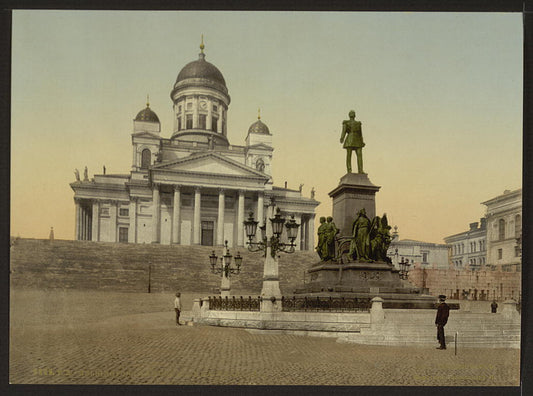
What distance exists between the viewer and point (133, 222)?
56.1 m

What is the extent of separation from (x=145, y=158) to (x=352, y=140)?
45290mm

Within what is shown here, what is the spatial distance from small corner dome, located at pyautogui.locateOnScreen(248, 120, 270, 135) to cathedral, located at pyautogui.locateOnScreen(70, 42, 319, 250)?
206 mm

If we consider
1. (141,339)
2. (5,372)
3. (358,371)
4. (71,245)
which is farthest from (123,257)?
(358,371)

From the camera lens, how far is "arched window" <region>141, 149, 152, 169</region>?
193ft

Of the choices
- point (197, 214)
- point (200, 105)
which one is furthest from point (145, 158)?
point (200, 105)

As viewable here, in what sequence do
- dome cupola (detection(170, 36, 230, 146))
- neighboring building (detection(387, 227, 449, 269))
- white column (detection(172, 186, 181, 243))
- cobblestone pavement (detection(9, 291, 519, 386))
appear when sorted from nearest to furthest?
cobblestone pavement (detection(9, 291, 519, 386)) → neighboring building (detection(387, 227, 449, 269)) → white column (detection(172, 186, 181, 243)) → dome cupola (detection(170, 36, 230, 146))

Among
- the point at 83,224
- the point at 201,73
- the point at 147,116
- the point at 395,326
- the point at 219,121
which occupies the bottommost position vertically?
the point at 395,326

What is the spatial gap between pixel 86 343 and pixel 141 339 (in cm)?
157

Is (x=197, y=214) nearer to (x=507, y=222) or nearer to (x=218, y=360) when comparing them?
(x=507, y=222)

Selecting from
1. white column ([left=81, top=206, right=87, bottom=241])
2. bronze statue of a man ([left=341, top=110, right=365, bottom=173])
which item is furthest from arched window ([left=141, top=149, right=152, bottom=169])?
bronze statue of a man ([left=341, top=110, right=365, bottom=173])

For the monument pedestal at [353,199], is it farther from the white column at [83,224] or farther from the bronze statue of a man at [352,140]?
the white column at [83,224]

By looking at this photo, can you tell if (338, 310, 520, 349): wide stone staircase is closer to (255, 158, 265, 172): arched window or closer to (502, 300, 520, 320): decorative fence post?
(502, 300, 520, 320): decorative fence post

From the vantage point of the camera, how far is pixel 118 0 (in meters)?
11.0

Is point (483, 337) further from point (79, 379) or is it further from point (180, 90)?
point (180, 90)
